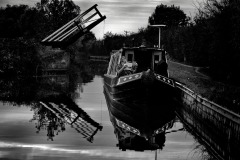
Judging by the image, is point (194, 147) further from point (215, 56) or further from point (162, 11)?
point (162, 11)

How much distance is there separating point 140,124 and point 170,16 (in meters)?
70.5

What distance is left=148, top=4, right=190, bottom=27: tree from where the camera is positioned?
3297 inches

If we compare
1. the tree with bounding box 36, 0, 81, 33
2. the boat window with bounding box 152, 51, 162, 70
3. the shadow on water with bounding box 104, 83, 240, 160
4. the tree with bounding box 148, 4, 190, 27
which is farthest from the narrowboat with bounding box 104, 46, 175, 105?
the tree with bounding box 148, 4, 190, 27

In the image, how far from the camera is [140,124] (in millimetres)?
15312

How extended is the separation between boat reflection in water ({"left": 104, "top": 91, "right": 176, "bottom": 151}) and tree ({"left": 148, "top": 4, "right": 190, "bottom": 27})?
64469 millimetres

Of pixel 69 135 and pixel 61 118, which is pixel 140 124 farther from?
pixel 69 135

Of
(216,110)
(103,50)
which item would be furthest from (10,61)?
(103,50)

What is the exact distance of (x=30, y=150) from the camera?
10.2 metres

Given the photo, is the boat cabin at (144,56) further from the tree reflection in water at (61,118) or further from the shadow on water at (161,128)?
the tree reflection in water at (61,118)

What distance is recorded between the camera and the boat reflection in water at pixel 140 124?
11.8m

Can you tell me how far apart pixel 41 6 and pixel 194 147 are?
173ft

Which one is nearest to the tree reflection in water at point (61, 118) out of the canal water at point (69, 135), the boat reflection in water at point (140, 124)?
the canal water at point (69, 135)

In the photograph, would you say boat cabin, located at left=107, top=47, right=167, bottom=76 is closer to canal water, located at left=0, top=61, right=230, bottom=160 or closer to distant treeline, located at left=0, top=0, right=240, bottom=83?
distant treeline, located at left=0, top=0, right=240, bottom=83

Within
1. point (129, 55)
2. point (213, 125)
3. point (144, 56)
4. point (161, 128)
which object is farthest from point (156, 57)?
point (213, 125)
